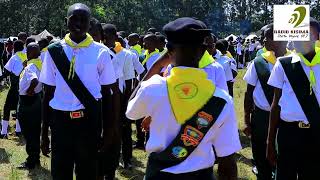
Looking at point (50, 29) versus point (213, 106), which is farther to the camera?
point (50, 29)

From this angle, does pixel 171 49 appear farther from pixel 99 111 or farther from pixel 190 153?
pixel 99 111

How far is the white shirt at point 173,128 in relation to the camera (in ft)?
8.09

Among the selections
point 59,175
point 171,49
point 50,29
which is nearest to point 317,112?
point 171,49

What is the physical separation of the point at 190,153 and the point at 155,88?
0.40 meters

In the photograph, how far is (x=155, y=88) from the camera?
2.46 m

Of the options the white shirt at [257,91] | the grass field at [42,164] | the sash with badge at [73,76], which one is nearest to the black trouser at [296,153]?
the white shirt at [257,91]

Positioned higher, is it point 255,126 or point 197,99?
point 197,99

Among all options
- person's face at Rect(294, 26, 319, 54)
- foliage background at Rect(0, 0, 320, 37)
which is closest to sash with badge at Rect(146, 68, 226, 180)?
person's face at Rect(294, 26, 319, 54)

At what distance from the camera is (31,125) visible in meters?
6.95

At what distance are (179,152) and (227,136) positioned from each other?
27cm

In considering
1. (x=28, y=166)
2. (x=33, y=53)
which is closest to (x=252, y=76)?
(x=33, y=53)

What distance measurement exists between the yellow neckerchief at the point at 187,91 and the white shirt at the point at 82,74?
1644 mm

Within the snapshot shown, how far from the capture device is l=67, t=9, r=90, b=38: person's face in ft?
12.8

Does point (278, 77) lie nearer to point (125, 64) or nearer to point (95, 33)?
point (95, 33)
